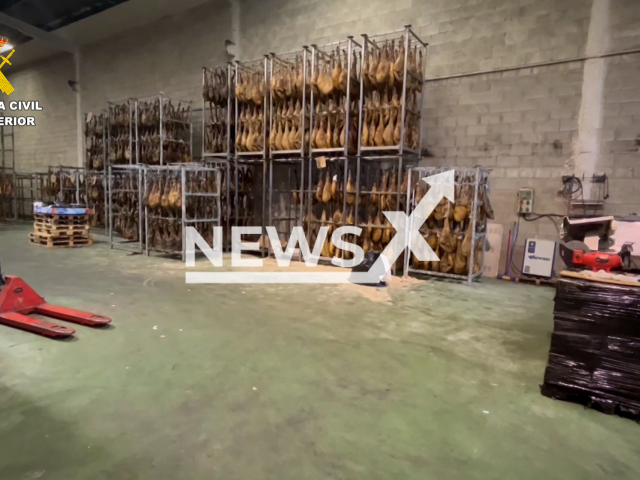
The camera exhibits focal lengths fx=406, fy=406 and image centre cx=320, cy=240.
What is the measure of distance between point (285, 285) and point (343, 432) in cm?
373

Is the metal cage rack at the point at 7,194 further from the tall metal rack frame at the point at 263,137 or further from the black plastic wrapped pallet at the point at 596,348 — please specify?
the black plastic wrapped pallet at the point at 596,348

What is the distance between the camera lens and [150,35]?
11516 mm

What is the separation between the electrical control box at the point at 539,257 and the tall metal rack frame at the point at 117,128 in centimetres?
977

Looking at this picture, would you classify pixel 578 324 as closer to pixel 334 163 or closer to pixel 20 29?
pixel 334 163

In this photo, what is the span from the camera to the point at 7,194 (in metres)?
15.0

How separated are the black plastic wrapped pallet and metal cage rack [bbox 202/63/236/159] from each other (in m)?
7.25

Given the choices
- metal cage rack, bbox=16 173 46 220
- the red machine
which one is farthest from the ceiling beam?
the red machine

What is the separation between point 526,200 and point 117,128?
11021mm

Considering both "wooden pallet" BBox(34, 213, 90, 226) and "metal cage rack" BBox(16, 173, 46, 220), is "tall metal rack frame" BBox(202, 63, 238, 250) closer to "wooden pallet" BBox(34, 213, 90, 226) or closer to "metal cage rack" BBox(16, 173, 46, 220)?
"wooden pallet" BBox(34, 213, 90, 226)

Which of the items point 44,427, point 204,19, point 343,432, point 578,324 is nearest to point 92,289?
point 44,427

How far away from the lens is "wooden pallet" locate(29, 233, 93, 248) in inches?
358

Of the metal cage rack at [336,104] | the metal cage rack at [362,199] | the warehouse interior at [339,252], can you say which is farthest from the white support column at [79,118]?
the metal cage rack at [336,104]

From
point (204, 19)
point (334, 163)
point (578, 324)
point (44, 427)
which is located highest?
point (204, 19)

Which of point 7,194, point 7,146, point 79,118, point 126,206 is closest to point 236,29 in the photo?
point 126,206
